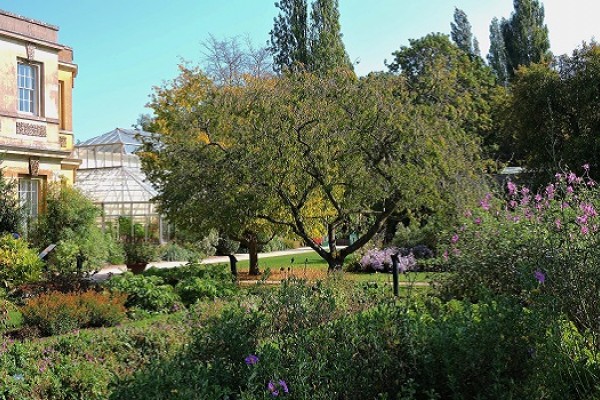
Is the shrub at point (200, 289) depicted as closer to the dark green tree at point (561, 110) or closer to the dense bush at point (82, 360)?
the dense bush at point (82, 360)

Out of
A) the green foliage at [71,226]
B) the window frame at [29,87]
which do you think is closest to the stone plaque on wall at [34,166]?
the green foliage at [71,226]

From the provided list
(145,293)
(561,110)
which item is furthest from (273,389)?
(561,110)

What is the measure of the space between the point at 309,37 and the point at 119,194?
1700 cm

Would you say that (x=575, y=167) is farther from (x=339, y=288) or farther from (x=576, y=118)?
(x=339, y=288)

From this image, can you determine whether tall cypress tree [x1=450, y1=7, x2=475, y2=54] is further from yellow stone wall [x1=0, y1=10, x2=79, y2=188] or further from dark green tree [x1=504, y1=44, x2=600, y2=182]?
yellow stone wall [x1=0, y1=10, x2=79, y2=188]

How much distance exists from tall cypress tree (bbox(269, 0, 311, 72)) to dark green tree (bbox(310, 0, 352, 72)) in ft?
1.74

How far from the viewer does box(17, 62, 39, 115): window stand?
69.7ft

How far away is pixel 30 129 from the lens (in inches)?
836

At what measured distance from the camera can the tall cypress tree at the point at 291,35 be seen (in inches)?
1598

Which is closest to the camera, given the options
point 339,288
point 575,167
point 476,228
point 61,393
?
point 61,393

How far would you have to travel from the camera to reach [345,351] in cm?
450

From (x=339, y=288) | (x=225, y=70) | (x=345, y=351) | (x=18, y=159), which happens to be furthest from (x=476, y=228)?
(x=225, y=70)

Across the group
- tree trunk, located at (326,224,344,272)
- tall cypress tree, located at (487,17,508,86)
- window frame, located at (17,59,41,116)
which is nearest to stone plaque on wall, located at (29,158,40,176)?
window frame, located at (17,59,41,116)

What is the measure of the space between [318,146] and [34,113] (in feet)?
39.3
